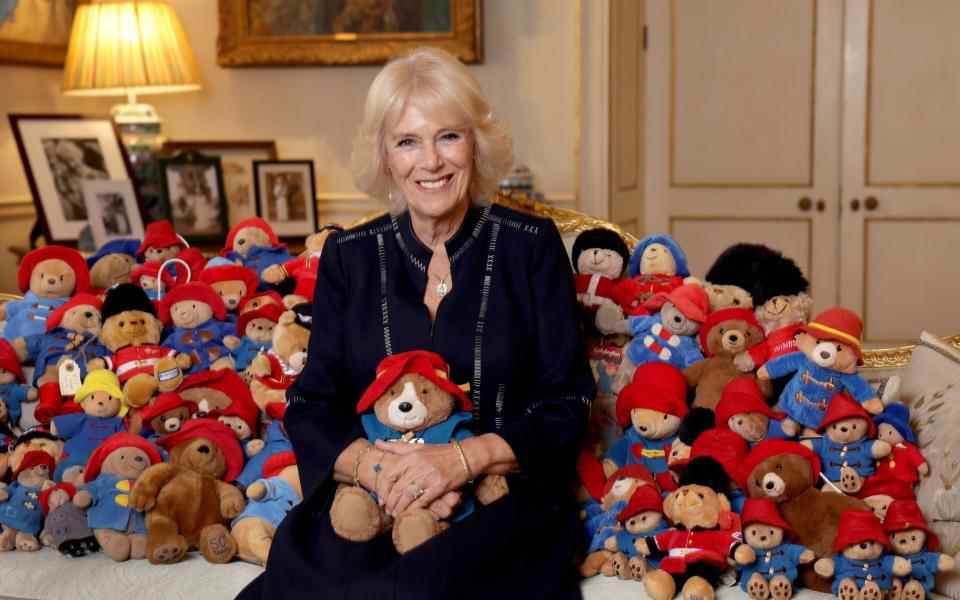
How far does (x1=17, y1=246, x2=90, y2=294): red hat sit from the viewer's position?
268 centimetres

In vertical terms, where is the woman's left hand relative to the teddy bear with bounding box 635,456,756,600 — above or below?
above

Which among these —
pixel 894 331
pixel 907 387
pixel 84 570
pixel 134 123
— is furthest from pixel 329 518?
pixel 894 331

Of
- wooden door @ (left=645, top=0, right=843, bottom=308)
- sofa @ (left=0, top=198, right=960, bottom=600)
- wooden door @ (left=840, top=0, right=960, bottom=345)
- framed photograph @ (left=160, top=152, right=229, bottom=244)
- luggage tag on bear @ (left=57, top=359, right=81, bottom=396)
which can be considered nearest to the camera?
sofa @ (left=0, top=198, right=960, bottom=600)

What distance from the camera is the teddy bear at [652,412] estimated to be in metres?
2.12

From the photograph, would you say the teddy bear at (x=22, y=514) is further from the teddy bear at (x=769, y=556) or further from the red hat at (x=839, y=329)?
the red hat at (x=839, y=329)

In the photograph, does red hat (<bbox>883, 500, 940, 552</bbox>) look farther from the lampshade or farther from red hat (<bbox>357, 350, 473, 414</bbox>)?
the lampshade

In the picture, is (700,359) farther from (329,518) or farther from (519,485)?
(329,518)

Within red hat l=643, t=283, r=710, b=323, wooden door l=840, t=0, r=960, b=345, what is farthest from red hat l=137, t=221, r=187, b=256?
wooden door l=840, t=0, r=960, b=345

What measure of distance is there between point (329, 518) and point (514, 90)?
2.92 metres

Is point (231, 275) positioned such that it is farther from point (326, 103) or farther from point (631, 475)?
point (326, 103)

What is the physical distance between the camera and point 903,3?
4883mm

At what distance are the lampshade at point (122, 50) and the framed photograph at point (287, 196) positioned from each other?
20.1 inches

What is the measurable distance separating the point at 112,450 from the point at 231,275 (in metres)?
0.56

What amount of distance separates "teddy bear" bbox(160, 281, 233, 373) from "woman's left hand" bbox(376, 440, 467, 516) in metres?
0.74
